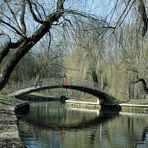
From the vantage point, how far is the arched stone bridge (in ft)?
154

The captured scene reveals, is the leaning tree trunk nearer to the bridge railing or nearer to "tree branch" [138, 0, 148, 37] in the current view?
"tree branch" [138, 0, 148, 37]

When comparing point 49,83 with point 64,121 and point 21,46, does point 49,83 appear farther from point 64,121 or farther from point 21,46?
point 21,46

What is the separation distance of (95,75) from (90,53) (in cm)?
4152

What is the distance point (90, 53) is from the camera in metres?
8.95

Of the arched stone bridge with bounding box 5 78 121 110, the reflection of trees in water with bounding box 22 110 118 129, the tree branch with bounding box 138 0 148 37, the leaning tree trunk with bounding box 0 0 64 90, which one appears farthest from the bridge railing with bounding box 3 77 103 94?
the tree branch with bounding box 138 0 148 37

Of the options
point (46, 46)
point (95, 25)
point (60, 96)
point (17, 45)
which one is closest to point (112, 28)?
point (95, 25)

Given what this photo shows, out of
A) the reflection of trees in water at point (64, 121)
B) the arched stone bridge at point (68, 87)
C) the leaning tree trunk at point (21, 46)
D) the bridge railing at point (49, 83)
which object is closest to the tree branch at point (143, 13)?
the leaning tree trunk at point (21, 46)

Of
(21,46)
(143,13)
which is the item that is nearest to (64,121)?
(21,46)

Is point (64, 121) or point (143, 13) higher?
point (143, 13)

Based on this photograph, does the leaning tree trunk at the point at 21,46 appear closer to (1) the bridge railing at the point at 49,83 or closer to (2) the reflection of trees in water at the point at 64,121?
(2) the reflection of trees in water at the point at 64,121

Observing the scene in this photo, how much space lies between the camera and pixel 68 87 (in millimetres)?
49281

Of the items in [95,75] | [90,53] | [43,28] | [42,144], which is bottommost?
[42,144]

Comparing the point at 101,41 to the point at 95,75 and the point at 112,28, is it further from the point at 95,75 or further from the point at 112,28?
the point at 95,75

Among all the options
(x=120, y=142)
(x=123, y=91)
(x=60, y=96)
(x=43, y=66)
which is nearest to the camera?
(x=43, y=66)
